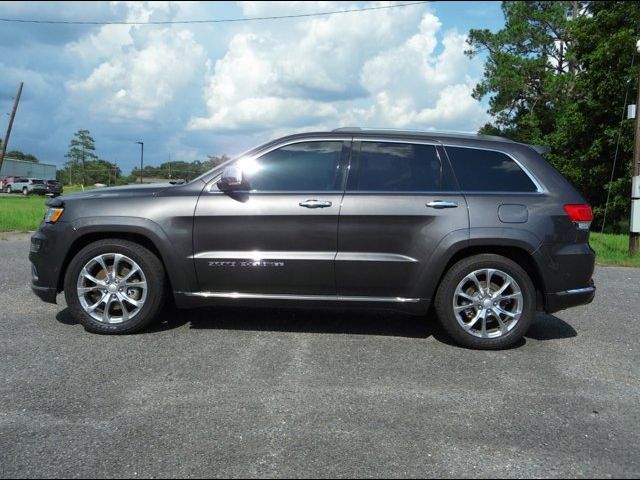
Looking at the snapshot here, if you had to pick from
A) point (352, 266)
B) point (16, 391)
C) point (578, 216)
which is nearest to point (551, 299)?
point (578, 216)

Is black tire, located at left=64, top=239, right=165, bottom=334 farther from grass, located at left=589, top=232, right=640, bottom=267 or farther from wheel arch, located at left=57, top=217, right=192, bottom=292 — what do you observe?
grass, located at left=589, top=232, right=640, bottom=267

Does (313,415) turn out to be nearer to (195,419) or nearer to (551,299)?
(195,419)

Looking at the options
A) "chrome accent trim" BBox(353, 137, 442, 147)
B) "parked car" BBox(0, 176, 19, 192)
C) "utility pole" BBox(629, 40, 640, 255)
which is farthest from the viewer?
"parked car" BBox(0, 176, 19, 192)

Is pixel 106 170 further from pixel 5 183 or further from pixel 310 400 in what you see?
pixel 310 400

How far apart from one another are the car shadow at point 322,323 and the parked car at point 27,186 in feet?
186

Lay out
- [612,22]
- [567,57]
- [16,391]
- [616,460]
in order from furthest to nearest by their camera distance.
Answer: [567,57]
[612,22]
[16,391]
[616,460]

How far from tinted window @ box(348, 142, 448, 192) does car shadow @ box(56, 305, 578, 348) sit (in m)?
1.36

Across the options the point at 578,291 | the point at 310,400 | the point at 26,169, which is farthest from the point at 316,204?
the point at 26,169

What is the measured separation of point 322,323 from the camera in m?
5.41

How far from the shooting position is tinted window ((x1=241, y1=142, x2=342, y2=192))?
4.79 meters

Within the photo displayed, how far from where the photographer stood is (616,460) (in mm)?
2877

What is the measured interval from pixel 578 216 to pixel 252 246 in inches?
108

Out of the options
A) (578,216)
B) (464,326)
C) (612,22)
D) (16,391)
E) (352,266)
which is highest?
(612,22)

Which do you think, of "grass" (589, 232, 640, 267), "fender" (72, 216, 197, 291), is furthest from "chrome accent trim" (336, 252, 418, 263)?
"grass" (589, 232, 640, 267)
